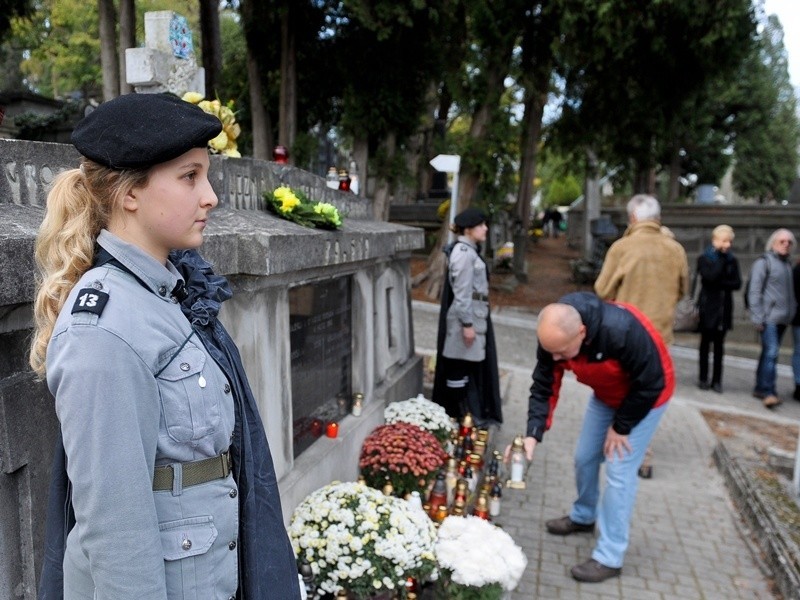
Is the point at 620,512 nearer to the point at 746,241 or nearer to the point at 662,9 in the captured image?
the point at 662,9

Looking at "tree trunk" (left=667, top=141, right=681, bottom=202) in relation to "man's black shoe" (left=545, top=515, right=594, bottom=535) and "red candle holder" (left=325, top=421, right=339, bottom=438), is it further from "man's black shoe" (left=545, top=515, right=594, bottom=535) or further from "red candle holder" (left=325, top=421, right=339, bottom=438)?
"red candle holder" (left=325, top=421, right=339, bottom=438)

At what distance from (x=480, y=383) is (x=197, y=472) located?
4790 millimetres

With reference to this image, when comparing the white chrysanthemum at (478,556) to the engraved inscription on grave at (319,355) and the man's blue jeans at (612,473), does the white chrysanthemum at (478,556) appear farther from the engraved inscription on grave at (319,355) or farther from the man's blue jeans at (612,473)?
the engraved inscription on grave at (319,355)

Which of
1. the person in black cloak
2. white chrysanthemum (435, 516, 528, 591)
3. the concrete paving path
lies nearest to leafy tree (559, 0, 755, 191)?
the concrete paving path

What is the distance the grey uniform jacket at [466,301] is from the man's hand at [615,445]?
6.70ft

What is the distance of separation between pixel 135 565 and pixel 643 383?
2933 mm

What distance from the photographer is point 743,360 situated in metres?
10.3

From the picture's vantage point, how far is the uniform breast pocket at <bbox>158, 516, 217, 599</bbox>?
1.46 meters

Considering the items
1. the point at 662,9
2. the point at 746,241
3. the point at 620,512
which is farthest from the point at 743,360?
the point at 620,512

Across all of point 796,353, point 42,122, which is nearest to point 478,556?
point 796,353

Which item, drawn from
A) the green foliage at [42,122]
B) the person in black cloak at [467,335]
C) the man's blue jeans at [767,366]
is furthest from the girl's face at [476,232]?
the green foliage at [42,122]

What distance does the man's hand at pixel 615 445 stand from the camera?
3.82 m

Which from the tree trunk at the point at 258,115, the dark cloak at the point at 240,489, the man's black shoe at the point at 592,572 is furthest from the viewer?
the tree trunk at the point at 258,115

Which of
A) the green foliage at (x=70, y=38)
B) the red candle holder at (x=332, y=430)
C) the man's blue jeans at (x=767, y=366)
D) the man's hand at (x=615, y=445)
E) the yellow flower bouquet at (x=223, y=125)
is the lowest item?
the man's blue jeans at (x=767, y=366)
